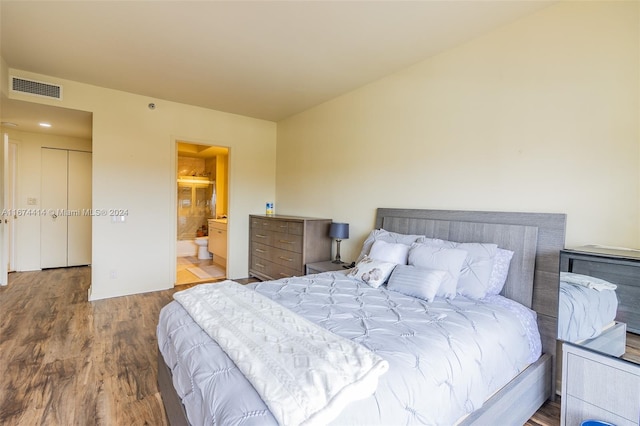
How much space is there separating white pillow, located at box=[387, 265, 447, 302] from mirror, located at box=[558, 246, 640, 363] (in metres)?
0.74

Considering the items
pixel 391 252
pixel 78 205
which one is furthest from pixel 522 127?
pixel 78 205

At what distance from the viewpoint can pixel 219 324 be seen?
5.22ft

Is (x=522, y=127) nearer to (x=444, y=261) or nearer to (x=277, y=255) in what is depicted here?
(x=444, y=261)

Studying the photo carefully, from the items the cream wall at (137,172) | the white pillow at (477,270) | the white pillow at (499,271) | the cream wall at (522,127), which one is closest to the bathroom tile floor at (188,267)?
the cream wall at (137,172)

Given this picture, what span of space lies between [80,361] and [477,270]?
3.18m

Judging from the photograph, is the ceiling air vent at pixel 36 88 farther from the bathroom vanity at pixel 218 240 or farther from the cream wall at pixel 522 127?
the cream wall at pixel 522 127

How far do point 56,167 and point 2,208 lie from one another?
4.88ft

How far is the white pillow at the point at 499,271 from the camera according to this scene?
2.26 metres

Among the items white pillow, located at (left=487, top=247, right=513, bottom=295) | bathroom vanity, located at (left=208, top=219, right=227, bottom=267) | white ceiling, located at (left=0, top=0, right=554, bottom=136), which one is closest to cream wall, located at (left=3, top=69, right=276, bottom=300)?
white ceiling, located at (left=0, top=0, right=554, bottom=136)

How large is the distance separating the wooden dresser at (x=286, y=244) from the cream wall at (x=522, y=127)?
0.52 metres

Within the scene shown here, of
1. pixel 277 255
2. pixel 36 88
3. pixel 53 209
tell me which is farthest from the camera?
pixel 53 209

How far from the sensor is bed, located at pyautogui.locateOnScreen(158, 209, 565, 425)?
1.18 metres

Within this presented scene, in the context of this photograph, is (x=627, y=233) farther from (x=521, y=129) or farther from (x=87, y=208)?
(x=87, y=208)

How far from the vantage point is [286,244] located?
432 centimetres
